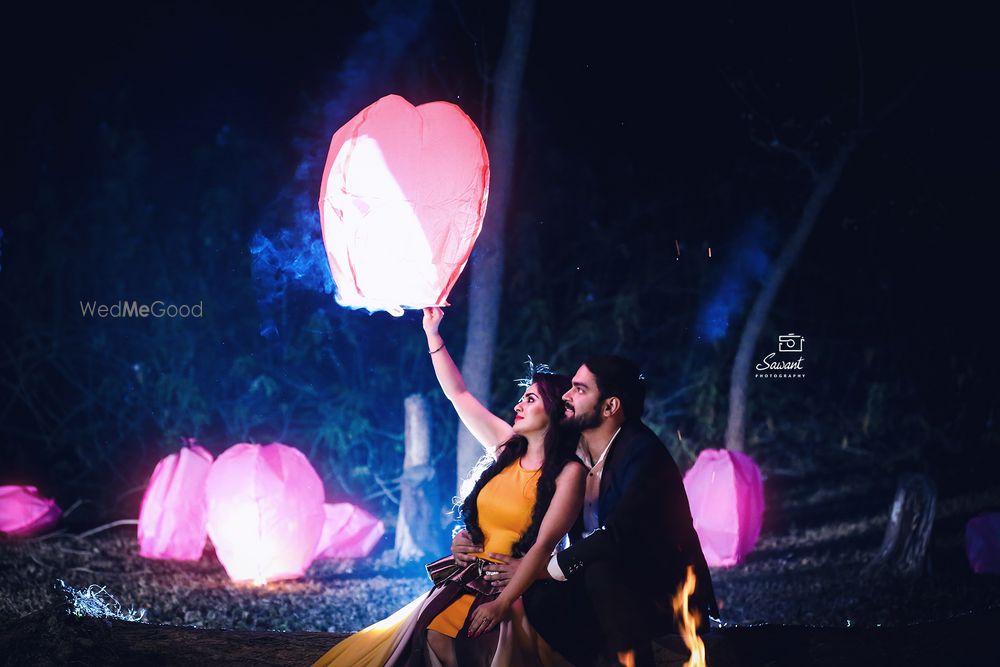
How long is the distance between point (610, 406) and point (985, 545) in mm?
4348

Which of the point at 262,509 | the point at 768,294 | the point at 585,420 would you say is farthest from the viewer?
the point at 768,294

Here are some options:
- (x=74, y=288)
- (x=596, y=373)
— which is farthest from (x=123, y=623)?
(x=74, y=288)

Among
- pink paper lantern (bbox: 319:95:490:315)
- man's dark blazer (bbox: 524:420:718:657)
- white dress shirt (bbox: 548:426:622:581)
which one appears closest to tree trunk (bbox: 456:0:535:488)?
pink paper lantern (bbox: 319:95:490:315)

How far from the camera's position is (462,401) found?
4152 millimetres

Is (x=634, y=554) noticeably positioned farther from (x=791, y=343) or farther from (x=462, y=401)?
(x=791, y=343)

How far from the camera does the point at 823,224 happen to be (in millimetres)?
9414

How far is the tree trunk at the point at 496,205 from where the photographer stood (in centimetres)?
661

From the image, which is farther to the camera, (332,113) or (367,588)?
(332,113)

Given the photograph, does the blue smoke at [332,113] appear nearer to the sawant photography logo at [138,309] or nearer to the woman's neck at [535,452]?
the sawant photography logo at [138,309]

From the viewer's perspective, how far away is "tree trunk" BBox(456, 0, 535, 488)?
6605 mm

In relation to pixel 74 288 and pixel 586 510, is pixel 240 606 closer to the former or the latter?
pixel 586 510

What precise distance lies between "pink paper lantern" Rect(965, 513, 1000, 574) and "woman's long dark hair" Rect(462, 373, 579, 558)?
4425mm

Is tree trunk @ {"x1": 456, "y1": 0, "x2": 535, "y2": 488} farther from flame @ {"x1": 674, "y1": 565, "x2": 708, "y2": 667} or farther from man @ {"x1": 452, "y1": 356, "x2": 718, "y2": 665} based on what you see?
flame @ {"x1": 674, "y1": 565, "x2": 708, "y2": 667}

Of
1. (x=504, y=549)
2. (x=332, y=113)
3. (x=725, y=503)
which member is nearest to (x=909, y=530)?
(x=725, y=503)
